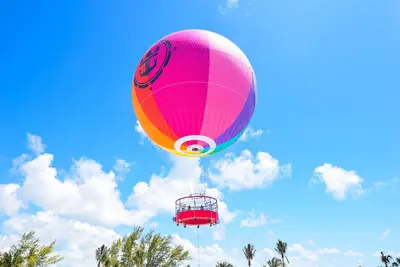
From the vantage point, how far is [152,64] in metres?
10.3

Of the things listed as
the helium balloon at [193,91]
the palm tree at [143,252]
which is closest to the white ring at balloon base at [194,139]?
the helium balloon at [193,91]

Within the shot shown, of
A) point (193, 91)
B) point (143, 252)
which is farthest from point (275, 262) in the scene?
point (193, 91)

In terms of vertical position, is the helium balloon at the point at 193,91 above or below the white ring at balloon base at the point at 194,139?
above

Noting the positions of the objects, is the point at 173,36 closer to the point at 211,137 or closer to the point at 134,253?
the point at 211,137

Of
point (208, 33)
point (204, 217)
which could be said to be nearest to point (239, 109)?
point (208, 33)

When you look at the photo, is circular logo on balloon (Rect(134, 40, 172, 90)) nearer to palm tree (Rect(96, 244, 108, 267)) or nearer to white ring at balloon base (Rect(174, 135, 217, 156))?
white ring at balloon base (Rect(174, 135, 217, 156))

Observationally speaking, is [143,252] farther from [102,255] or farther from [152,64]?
[152,64]

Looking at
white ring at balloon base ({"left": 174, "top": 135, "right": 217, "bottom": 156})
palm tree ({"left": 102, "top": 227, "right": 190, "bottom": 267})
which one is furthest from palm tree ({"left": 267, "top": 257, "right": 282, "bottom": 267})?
white ring at balloon base ({"left": 174, "top": 135, "right": 217, "bottom": 156})

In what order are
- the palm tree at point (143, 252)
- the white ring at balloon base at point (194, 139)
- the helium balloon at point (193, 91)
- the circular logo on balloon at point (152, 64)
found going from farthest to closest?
the palm tree at point (143, 252)
the white ring at balloon base at point (194, 139)
the circular logo on balloon at point (152, 64)
the helium balloon at point (193, 91)

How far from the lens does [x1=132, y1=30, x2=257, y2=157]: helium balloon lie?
387 inches

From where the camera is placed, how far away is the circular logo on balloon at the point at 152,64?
1010 cm

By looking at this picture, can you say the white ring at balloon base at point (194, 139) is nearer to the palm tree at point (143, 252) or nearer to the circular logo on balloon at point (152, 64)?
the circular logo on balloon at point (152, 64)

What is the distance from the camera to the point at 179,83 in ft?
32.1

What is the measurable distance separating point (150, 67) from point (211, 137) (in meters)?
3.17
